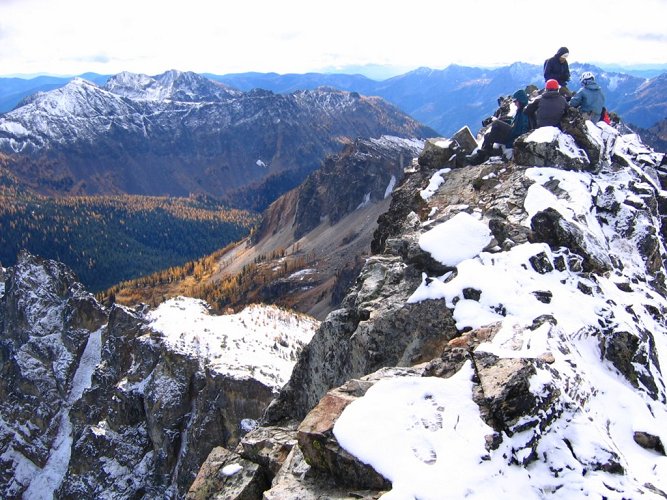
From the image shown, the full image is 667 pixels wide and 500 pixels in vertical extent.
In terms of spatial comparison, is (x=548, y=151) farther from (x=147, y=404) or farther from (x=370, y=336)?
(x=147, y=404)

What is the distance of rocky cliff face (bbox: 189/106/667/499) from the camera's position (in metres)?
12.7

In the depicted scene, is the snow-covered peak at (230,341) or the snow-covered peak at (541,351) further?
the snow-covered peak at (230,341)

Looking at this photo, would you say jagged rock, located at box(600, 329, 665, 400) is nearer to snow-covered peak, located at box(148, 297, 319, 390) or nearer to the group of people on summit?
the group of people on summit

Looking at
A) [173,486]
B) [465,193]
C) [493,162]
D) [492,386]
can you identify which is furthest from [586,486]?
[173,486]

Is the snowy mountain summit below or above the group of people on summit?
below

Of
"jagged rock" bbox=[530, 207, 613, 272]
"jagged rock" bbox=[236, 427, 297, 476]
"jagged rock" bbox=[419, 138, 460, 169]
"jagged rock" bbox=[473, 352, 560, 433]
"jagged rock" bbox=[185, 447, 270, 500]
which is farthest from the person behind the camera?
"jagged rock" bbox=[419, 138, 460, 169]

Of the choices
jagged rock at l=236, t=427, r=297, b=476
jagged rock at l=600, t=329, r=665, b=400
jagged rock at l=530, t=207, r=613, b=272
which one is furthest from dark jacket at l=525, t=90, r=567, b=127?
jagged rock at l=236, t=427, r=297, b=476

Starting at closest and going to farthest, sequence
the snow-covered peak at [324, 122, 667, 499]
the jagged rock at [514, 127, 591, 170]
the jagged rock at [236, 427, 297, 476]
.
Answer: the snow-covered peak at [324, 122, 667, 499], the jagged rock at [236, 427, 297, 476], the jagged rock at [514, 127, 591, 170]

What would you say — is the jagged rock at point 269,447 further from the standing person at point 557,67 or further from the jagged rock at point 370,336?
the standing person at point 557,67

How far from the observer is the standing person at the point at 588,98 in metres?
33.4

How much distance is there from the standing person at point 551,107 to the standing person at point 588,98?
3687 mm

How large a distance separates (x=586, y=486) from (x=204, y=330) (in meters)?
51.5

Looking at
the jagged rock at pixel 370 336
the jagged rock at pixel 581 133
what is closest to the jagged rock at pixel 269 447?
the jagged rock at pixel 370 336

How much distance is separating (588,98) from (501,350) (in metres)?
25.7
